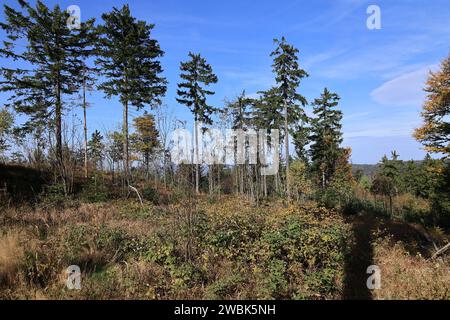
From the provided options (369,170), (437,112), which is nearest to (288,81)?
(437,112)

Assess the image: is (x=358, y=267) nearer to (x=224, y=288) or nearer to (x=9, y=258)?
(x=224, y=288)

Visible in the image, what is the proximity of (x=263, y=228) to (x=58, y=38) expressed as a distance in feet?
70.8

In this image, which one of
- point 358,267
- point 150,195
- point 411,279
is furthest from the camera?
point 150,195

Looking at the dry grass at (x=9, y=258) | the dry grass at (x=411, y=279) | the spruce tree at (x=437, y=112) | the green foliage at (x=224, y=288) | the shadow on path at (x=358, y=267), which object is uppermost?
the spruce tree at (x=437, y=112)

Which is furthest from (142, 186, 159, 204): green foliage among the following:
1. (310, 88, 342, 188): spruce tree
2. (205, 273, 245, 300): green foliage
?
(310, 88, 342, 188): spruce tree

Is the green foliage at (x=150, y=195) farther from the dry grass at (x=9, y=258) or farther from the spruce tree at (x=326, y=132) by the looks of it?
the spruce tree at (x=326, y=132)

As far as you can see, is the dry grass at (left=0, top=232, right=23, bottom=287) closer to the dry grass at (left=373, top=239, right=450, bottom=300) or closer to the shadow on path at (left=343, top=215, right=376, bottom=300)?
the shadow on path at (left=343, top=215, right=376, bottom=300)

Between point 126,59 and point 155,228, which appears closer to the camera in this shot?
point 155,228

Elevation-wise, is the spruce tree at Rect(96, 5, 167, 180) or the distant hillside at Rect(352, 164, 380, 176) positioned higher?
the spruce tree at Rect(96, 5, 167, 180)

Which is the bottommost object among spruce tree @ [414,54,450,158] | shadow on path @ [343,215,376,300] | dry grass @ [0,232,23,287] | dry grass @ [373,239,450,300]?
shadow on path @ [343,215,376,300]

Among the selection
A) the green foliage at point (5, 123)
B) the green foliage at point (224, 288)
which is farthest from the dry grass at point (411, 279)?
the green foliage at point (5, 123)

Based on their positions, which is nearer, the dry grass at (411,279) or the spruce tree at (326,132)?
the dry grass at (411,279)

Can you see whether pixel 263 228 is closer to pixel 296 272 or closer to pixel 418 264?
pixel 296 272
